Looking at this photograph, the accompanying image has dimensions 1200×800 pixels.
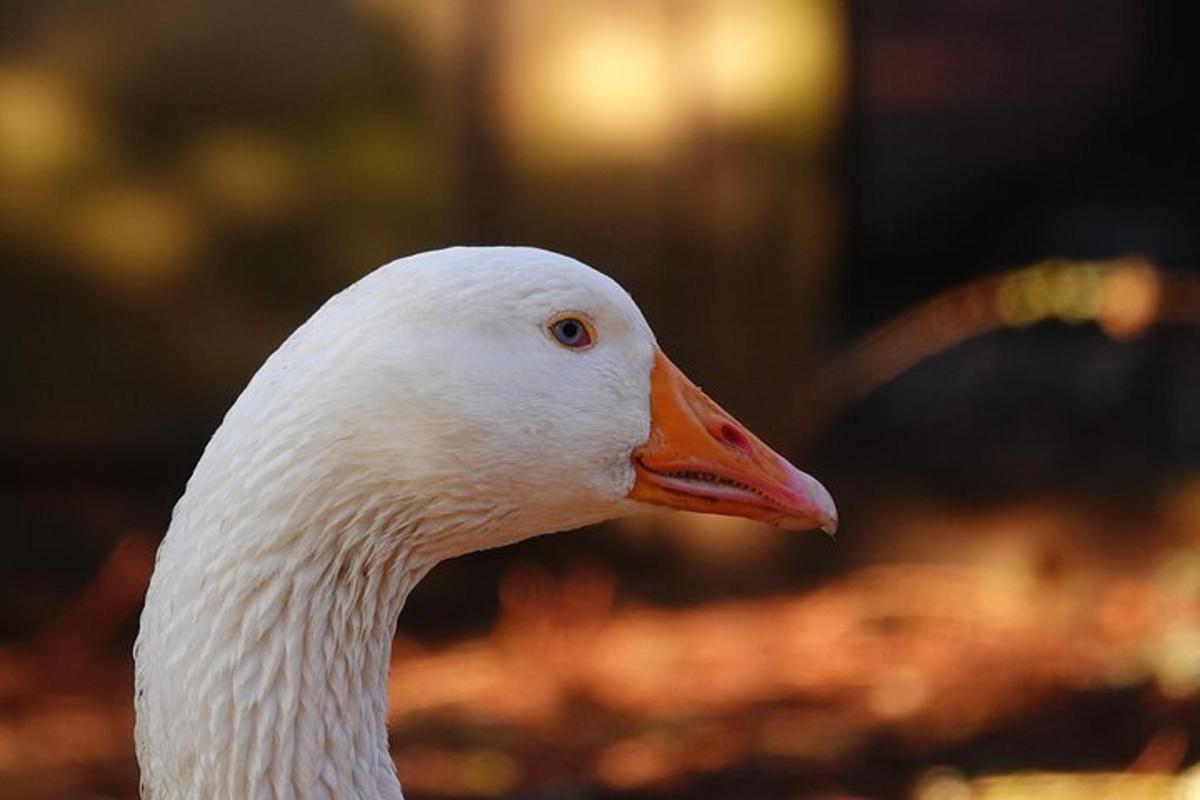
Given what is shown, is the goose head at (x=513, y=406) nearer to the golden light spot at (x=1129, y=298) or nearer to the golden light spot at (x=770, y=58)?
the golden light spot at (x=770, y=58)

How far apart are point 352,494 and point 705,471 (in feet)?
1.71

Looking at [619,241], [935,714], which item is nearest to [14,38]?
[619,241]

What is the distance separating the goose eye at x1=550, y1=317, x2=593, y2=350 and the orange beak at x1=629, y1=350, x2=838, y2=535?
141 millimetres

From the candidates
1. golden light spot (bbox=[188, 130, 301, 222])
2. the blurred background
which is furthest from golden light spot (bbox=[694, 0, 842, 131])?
golden light spot (bbox=[188, 130, 301, 222])

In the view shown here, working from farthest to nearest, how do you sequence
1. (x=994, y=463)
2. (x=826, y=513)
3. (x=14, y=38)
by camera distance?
(x=994, y=463) < (x=14, y=38) < (x=826, y=513)

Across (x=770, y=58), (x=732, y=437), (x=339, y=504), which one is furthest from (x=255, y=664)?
(x=770, y=58)

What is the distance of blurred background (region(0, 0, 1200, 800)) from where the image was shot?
6.29 meters

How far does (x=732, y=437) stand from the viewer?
2805 millimetres

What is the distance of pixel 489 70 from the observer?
6.46m

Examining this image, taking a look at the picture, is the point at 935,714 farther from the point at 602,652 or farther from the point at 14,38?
the point at 14,38

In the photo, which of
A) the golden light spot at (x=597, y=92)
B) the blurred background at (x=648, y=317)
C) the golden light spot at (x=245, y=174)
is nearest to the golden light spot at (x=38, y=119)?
the blurred background at (x=648, y=317)

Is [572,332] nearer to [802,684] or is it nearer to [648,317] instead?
[802,684]

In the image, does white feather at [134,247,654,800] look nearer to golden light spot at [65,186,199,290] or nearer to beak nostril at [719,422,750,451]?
beak nostril at [719,422,750,451]

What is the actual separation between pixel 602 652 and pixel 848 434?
1.23m
